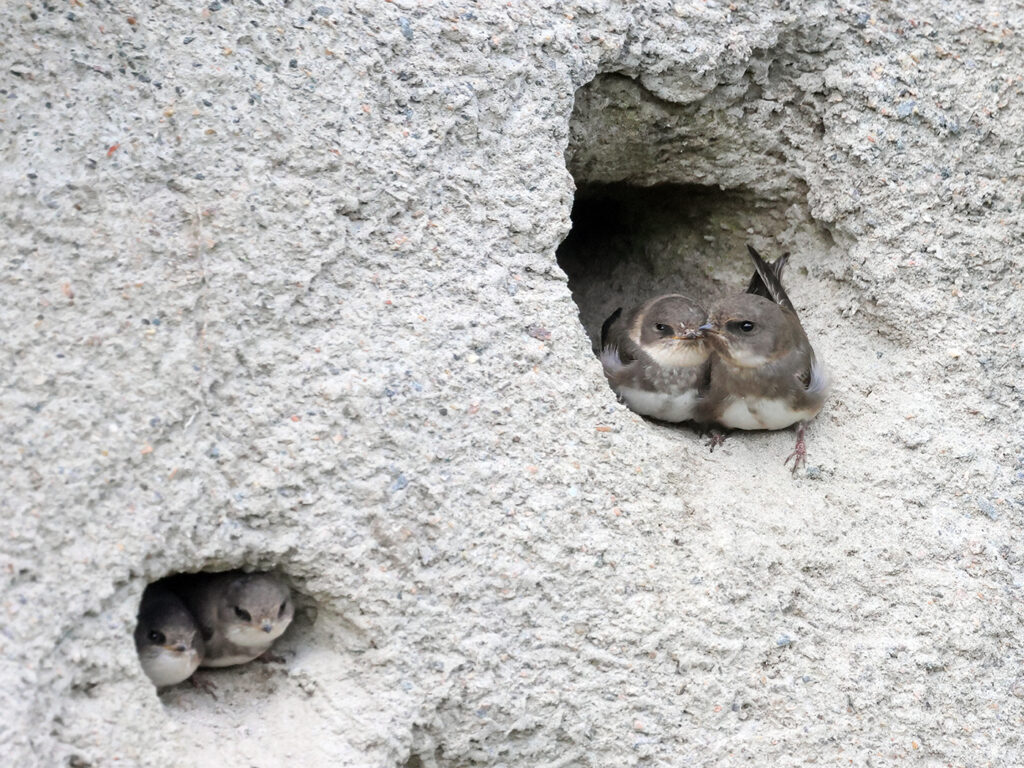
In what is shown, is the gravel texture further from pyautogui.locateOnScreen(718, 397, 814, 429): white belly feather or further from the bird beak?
the bird beak

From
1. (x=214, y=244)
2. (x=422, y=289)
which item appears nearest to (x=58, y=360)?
(x=214, y=244)

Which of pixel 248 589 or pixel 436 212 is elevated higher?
pixel 436 212

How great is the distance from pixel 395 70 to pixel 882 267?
136 centimetres

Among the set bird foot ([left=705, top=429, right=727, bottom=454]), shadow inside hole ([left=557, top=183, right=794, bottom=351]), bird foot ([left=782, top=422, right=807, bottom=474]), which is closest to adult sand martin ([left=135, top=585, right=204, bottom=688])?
bird foot ([left=705, top=429, right=727, bottom=454])

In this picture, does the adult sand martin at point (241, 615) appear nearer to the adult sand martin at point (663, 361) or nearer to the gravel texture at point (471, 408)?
the gravel texture at point (471, 408)

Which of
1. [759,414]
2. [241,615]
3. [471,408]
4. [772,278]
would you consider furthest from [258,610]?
[772,278]

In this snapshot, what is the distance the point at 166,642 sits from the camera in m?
2.35

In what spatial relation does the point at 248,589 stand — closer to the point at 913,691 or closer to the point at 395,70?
the point at 395,70

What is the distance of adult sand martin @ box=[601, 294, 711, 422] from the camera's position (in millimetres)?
3322


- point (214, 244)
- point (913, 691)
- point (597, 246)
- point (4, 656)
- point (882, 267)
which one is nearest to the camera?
point (4, 656)

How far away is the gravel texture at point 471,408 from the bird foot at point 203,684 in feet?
0.06

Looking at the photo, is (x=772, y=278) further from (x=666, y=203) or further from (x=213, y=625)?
(x=213, y=625)

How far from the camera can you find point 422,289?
254cm

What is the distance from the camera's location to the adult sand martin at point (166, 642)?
A: 2322 millimetres
